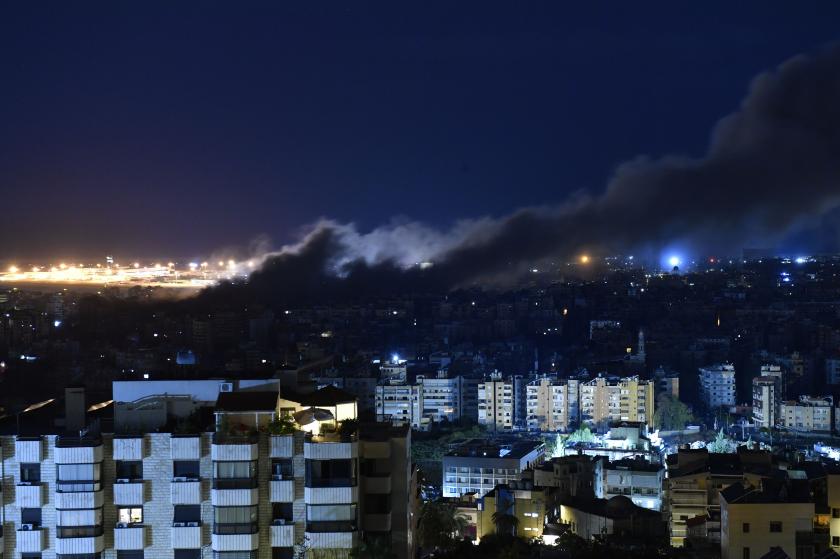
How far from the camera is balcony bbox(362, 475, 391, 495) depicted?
4555 mm

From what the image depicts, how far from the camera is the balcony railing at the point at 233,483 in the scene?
4.32 metres

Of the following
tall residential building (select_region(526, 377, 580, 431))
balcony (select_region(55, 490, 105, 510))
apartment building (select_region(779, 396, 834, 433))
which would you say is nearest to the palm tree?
balcony (select_region(55, 490, 105, 510))

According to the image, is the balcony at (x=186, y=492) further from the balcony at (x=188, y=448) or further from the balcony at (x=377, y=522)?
the balcony at (x=377, y=522)

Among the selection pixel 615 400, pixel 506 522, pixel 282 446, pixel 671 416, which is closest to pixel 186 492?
pixel 282 446

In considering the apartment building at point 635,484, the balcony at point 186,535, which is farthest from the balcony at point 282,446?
A: the apartment building at point 635,484

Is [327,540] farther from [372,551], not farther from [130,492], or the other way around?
[130,492]

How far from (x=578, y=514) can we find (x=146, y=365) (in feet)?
24.9

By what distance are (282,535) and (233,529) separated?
187 millimetres

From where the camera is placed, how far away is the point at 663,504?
450 inches

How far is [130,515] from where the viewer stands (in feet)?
14.4

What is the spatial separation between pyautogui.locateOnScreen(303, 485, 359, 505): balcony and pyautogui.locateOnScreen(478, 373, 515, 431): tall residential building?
1634 cm

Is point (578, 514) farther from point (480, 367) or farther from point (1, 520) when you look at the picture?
point (480, 367)

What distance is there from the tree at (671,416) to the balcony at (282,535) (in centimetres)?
1578

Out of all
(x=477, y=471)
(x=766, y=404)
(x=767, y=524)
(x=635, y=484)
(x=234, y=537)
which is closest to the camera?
(x=234, y=537)
